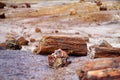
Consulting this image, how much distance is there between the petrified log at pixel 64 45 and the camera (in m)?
6.08

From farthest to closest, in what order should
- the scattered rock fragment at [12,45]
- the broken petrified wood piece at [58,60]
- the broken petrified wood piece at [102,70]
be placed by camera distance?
the scattered rock fragment at [12,45]
the broken petrified wood piece at [58,60]
the broken petrified wood piece at [102,70]

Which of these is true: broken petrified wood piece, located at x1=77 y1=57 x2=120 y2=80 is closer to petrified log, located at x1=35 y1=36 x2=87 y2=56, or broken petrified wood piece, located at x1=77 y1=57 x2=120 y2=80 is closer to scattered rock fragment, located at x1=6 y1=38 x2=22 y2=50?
petrified log, located at x1=35 y1=36 x2=87 y2=56

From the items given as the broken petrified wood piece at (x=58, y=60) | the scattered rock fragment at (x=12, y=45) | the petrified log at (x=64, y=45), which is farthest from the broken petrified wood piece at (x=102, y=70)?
the scattered rock fragment at (x=12, y=45)

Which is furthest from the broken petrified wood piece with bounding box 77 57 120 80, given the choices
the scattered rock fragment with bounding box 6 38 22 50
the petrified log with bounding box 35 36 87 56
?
the scattered rock fragment with bounding box 6 38 22 50

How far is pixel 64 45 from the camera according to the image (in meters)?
6.12

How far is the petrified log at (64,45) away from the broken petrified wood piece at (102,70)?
86.8 inches

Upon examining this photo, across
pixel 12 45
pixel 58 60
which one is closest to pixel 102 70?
pixel 58 60

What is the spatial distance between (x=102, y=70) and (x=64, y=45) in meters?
2.60

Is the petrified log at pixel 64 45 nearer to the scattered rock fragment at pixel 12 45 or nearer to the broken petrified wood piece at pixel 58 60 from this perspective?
the broken petrified wood piece at pixel 58 60

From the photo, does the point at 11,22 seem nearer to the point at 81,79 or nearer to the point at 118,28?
the point at 118,28

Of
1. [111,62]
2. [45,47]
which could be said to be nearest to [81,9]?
[45,47]

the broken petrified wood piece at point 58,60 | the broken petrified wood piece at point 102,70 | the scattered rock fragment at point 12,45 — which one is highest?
the broken petrified wood piece at point 102,70

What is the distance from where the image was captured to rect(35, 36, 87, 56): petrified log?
19.9 feet

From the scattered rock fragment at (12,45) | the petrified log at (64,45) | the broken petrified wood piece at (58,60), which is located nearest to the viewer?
the broken petrified wood piece at (58,60)
